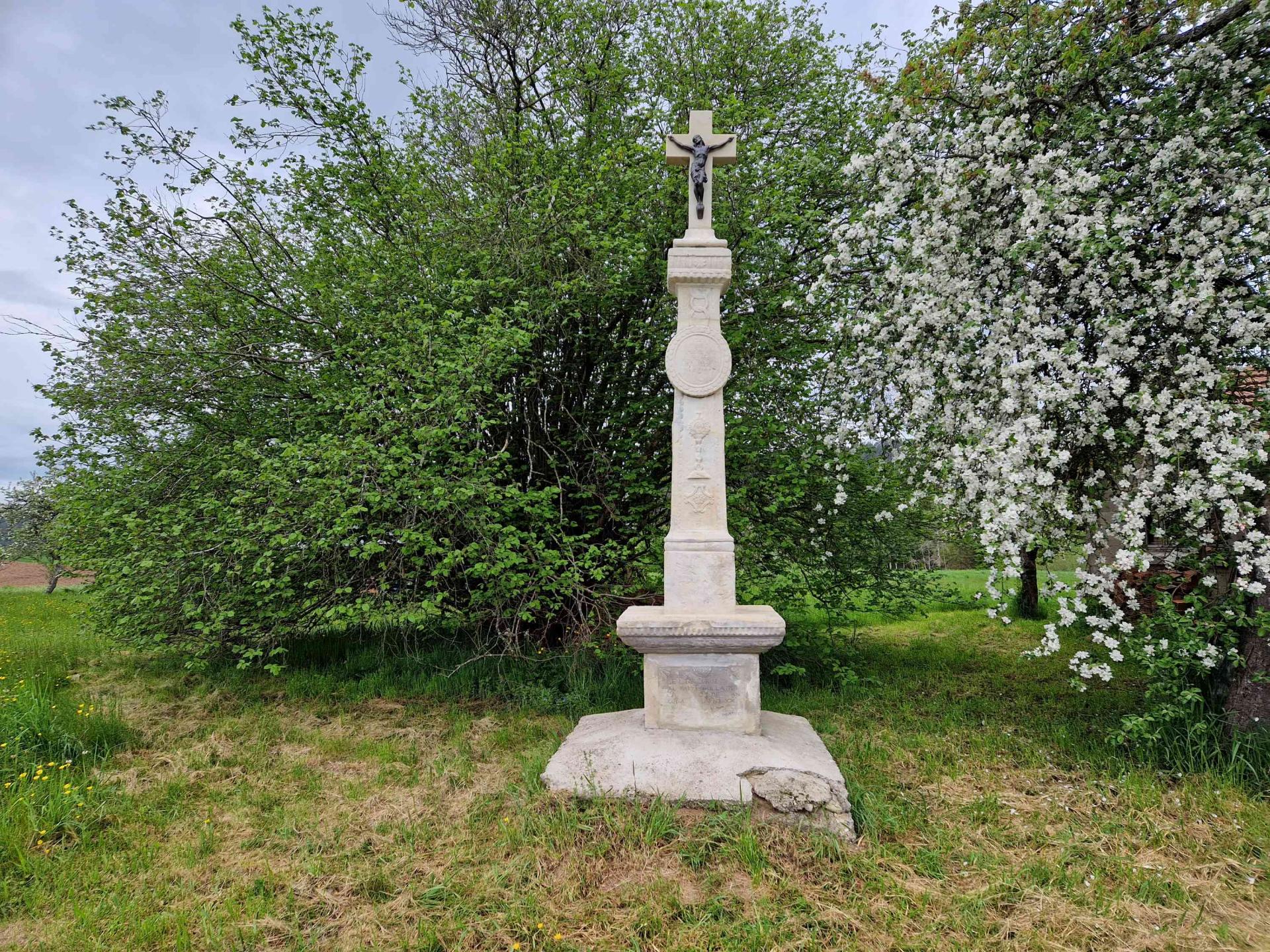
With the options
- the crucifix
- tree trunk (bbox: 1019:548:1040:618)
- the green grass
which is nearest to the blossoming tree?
the crucifix

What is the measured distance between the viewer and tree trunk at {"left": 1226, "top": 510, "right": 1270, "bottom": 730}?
14.5 ft

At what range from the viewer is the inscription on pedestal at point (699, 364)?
4.61 metres

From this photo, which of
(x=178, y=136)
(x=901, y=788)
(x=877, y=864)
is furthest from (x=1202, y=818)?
(x=178, y=136)

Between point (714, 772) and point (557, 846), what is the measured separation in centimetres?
97

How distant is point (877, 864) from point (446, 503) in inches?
155

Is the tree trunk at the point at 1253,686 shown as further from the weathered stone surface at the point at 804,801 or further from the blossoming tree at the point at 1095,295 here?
the weathered stone surface at the point at 804,801

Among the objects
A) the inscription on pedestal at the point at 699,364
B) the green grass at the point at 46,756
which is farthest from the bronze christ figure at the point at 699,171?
the green grass at the point at 46,756

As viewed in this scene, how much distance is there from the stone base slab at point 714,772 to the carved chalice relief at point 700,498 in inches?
57.3

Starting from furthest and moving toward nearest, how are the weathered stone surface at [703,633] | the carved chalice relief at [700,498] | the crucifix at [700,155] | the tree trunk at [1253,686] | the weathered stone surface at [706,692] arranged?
the crucifix at [700,155]
the carved chalice relief at [700,498]
the tree trunk at [1253,686]
the weathered stone surface at [706,692]
the weathered stone surface at [703,633]

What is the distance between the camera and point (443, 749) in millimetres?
5078

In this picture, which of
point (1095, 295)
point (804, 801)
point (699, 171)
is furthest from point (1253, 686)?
point (699, 171)

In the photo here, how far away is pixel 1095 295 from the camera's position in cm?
425

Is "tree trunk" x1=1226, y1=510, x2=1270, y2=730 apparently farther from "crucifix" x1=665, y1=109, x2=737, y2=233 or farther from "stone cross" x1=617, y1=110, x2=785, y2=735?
"crucifix" x1=665, y1=109, x2=737, y2=233

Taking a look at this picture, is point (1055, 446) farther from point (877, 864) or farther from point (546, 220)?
point (546, 220)
